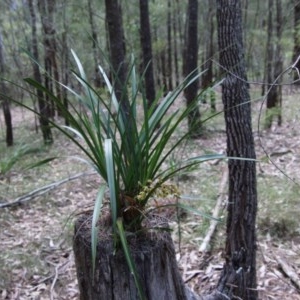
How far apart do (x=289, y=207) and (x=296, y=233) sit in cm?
52

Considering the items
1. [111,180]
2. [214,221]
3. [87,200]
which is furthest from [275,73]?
[111,180]

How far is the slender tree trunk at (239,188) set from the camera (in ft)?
7.30

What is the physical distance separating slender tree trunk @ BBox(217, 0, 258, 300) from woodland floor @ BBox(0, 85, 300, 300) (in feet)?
0.83

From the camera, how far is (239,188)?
7.82 ft

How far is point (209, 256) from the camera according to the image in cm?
346

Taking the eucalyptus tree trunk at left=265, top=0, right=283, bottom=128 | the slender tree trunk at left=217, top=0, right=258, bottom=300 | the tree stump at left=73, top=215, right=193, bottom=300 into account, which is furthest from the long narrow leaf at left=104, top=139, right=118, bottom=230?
the eucalyptus tree trunk at left=265, top=0, right=283, bottom=128

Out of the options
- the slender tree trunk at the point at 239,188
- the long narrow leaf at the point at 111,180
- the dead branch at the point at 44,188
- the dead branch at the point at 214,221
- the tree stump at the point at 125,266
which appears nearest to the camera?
the long narrow leaf at the point at 111,180

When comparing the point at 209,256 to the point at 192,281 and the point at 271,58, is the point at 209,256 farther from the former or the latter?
the point at 271,58

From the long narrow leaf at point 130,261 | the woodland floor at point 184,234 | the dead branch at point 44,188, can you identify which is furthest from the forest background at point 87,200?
the long narrow leaf at point 130,261

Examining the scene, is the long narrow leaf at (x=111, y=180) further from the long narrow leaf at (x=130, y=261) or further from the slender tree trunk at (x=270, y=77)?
the slender tree trunk at (x=270, y=77)

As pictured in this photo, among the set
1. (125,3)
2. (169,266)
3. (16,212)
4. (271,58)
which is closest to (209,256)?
(169,266)

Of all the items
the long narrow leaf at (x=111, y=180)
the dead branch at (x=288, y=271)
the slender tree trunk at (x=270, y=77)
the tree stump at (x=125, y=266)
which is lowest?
the dead branch at (x=288, y=271)

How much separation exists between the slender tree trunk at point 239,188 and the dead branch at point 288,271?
67 centimetres

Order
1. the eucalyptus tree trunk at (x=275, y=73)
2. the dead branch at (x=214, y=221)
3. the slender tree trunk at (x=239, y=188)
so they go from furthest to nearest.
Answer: the eucalyptus tree trunk at (x=275, y=73) < the dead branch at (x=214, y=221) < the slender tree trunk at (x=239, y=188)
